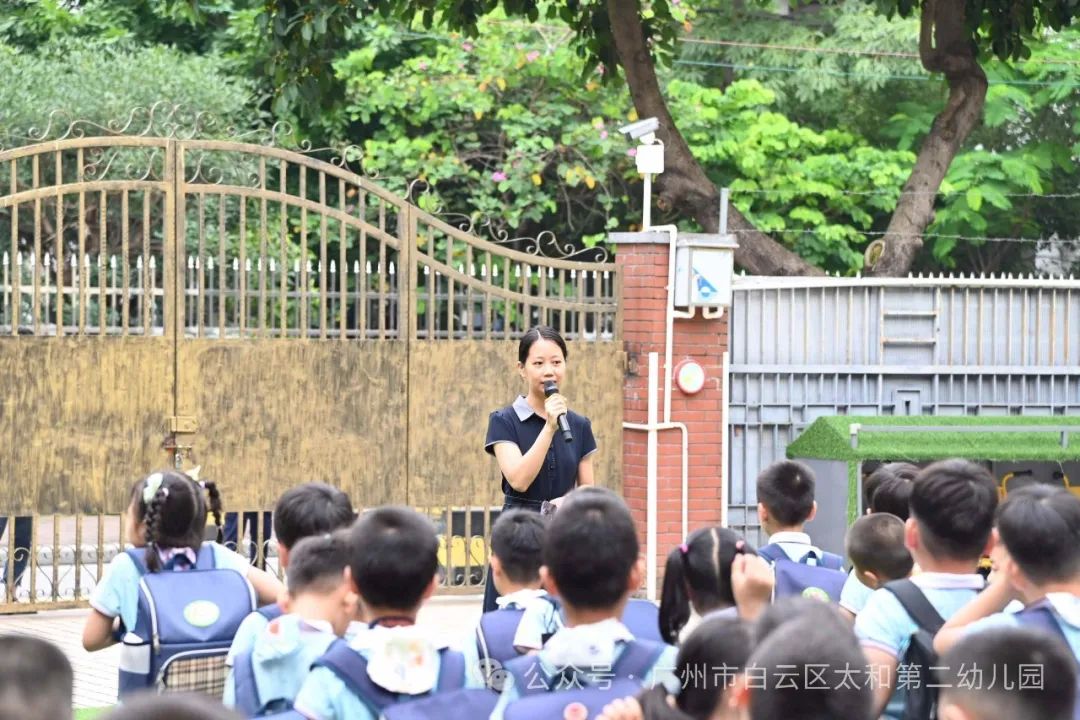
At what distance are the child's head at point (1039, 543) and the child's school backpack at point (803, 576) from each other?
1250 millimetres

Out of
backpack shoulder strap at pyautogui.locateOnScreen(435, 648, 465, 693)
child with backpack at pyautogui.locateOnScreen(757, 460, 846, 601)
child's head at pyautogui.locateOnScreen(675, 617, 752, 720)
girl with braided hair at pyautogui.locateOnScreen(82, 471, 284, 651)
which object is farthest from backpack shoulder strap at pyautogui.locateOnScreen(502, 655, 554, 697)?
child with backpack at pyautogui.locateOnScreen(757, 460, 846, 601)

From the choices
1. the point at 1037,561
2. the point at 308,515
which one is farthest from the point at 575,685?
the point at 308,515

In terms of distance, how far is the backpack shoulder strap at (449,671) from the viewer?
3.52 metres

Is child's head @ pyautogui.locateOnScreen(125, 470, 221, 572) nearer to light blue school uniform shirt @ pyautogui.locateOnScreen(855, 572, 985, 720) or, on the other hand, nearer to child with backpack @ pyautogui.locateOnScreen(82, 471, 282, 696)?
child with backpack @ pyautogui.locateOnScreen(82, 471, 282, 696)

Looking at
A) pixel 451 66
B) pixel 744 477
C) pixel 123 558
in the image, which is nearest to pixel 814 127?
pixel 451 66

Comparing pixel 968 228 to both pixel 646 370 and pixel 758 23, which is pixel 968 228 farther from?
pixel 646 370

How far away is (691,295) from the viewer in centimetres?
1007

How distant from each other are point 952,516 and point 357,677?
154 centimetres

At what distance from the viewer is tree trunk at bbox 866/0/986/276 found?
1253 cm

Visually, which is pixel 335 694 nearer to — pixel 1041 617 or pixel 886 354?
pixel 1041 617

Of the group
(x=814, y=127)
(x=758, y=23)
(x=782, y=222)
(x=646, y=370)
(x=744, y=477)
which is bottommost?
(x=744, y=477)

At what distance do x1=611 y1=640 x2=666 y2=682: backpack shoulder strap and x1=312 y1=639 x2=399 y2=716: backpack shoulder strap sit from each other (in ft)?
1.63

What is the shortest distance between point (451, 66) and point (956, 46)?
22.5ft

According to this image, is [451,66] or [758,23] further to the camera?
[758,23]
